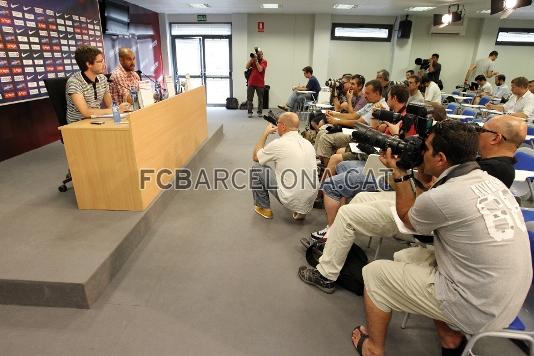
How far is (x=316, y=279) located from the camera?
6.29ft

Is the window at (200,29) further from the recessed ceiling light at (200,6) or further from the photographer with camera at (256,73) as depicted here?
the photographer with camera at (256,73)

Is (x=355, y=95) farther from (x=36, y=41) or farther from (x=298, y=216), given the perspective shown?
(x=36, y=41)

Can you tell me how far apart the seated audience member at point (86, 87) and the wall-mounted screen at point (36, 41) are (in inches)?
57.6

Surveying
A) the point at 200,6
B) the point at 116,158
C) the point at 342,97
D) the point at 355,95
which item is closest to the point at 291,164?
the point at 116,158

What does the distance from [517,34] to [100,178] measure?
10.8 meters

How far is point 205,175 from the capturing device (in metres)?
3.66

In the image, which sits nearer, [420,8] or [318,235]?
[318,235]

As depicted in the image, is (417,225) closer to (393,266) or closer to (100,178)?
(393,266)

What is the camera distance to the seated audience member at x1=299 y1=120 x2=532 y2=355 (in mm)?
1055

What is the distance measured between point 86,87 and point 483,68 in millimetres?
9252

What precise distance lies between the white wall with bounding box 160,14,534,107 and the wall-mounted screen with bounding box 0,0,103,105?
4.18 meters

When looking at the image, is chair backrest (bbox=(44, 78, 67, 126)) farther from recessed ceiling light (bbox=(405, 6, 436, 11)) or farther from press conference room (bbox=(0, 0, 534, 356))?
recessed ceiling light (bbox=(405, 6, 436, 11))

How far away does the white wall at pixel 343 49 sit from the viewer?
324 inches

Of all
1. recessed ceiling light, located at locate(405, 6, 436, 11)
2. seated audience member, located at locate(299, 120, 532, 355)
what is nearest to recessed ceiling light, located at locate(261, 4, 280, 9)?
recessed ceiling light, located at locate(405, 6, 436, 11)
